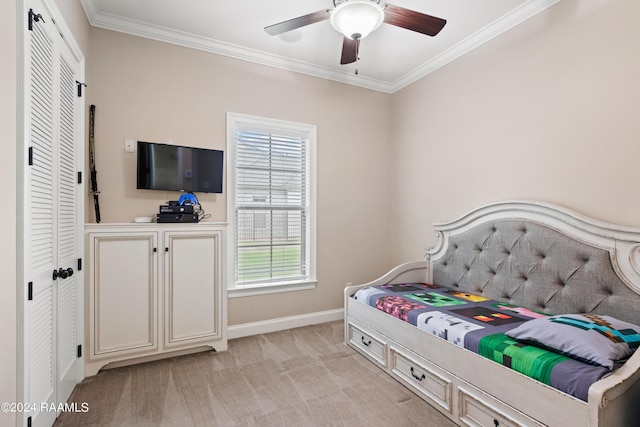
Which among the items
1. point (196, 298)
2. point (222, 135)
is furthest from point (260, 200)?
point (196, 298)

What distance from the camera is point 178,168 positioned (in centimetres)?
279

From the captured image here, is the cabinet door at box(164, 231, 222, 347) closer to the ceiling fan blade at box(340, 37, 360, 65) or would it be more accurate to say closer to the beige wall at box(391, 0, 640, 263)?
the ceiling fan blade at box(340, 37, 360, 65)

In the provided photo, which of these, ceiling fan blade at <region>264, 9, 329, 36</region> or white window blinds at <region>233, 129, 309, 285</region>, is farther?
white window blinds at <region>233, 129, 309, 285</region>

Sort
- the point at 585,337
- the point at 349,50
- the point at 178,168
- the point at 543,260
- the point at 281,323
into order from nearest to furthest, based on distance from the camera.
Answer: the point at 585,337
the point at 543,260
the point at 349,50
the point at 178,168
the point at 281,323

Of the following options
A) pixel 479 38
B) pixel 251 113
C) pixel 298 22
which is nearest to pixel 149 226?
pixel 251 113

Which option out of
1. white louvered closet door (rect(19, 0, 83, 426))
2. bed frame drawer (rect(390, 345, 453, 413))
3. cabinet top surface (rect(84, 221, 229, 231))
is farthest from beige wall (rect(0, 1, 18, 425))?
bed frame drawer (rect(390, 345, 453, 413))

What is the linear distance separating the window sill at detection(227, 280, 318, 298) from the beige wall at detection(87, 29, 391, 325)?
0.05 meters

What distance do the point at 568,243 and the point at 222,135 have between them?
9.53 ft

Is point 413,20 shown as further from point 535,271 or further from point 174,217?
point 174,217

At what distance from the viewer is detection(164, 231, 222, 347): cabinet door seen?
261 cm

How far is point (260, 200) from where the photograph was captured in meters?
3.33

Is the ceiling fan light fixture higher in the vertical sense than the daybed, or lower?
higher

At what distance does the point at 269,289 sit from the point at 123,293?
1305 millimetres

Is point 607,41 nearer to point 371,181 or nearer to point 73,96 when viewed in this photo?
point 371,181
